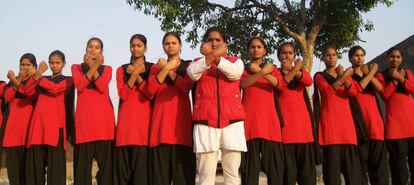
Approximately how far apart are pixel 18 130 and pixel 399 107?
4398 mm

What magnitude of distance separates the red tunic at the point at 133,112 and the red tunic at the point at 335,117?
1.89m

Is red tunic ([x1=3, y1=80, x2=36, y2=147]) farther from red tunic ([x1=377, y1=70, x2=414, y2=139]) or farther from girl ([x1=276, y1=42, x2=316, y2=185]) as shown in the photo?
red tunic ([x1=377, y1=70, x2=414, y2=139])

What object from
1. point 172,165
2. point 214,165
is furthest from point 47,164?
point 214,165

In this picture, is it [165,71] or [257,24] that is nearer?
[165,71]

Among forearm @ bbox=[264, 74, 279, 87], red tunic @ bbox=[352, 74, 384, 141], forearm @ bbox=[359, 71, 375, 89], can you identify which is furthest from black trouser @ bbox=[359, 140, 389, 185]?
forearm @ bbox=[264, 74, 279, 87]

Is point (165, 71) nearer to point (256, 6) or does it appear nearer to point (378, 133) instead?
point (378, 133)

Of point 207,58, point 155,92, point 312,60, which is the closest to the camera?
point 207,58

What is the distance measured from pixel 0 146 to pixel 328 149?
3.75 meters

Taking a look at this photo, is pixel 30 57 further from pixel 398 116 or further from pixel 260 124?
pixel 398 116

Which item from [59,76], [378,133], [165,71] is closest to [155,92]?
[165,71]

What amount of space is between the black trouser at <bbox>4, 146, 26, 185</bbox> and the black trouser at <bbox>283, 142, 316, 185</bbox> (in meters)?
2.90

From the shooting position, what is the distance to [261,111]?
15.0ft

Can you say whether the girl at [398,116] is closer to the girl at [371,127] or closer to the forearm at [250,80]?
the girl at [371,127]

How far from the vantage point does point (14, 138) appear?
5074 millimetres
